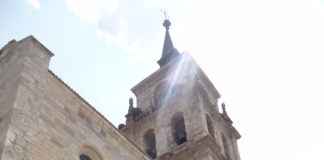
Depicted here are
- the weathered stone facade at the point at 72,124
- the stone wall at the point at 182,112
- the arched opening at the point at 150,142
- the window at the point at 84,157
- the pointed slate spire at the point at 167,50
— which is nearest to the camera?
the weathered stone facade at the point at 72,124

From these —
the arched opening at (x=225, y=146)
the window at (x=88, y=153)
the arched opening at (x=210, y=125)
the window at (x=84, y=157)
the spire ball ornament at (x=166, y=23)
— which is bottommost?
the window at (x=84, y=157)

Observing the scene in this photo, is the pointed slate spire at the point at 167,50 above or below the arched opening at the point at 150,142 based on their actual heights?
above

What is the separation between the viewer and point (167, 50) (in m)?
24.8

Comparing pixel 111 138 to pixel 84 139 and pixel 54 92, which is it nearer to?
pixel 84 139

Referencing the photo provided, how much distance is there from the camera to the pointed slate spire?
23.9m

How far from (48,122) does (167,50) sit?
52.6 feet

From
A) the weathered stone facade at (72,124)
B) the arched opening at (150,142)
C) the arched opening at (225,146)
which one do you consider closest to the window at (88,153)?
the weathered stone facade at (72,124)

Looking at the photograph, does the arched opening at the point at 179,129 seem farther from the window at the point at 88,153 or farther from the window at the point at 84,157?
the window at the point at 84,157

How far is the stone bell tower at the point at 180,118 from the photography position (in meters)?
16.2

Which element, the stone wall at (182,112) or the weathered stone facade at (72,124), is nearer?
the weathered stone facade at (72,124)

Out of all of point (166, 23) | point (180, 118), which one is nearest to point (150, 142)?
point (180, 118)

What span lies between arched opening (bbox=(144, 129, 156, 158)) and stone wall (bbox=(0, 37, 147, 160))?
21.9 feet

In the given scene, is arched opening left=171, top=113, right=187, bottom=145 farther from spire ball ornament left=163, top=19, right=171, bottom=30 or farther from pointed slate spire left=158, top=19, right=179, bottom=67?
spire ball ornament left=163, top=19, right=171, bottom=30

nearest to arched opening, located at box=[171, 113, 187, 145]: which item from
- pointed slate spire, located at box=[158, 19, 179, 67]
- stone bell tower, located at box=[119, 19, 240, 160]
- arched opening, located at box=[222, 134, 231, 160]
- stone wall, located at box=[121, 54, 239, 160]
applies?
stone bell tower, located at box=[119, 19, 240, 160]
